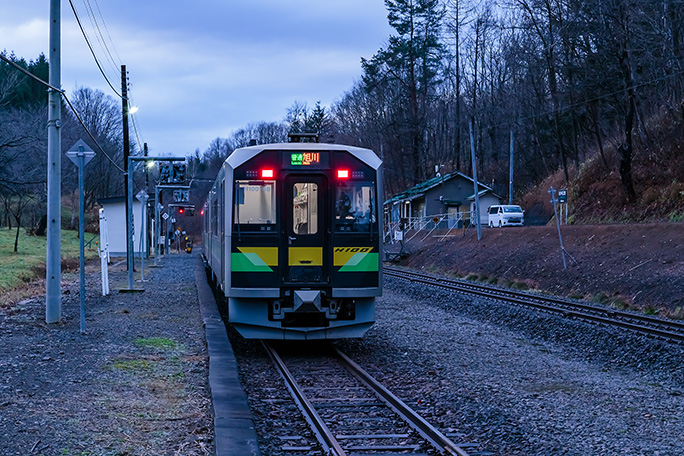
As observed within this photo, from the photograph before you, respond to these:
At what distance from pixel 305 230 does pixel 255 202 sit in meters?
0.86

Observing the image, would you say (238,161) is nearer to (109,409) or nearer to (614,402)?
(109,409)

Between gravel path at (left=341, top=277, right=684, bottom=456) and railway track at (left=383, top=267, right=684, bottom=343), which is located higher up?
railway track at (left=383, top=267, right=684, bottom=343)

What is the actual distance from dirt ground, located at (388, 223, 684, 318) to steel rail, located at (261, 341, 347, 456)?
10421 millimetres

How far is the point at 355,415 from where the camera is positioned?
777cm

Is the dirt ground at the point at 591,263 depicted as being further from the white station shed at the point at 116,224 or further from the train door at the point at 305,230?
the white station shed at the point at 116,224

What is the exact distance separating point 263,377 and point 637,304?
11759 millimetres

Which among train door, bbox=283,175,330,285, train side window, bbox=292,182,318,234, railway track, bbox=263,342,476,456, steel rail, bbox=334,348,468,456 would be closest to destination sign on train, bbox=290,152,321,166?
train door, bbox=283,175,330,285

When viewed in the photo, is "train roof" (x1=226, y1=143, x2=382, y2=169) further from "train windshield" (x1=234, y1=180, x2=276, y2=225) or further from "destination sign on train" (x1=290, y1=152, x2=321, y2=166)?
"train windshield" (x1=234, y1=180, x2=276, y2=225)

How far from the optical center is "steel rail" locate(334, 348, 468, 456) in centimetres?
636

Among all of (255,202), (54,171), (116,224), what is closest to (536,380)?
(255,202)

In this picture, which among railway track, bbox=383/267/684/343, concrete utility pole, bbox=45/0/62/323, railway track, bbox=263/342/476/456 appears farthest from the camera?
concrete utility pole, bbox=45/0/62/323

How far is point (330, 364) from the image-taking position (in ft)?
36.0

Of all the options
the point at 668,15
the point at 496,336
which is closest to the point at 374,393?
the point at 496,336

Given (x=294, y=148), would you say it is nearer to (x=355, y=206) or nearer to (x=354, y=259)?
(x=355, y=206)
